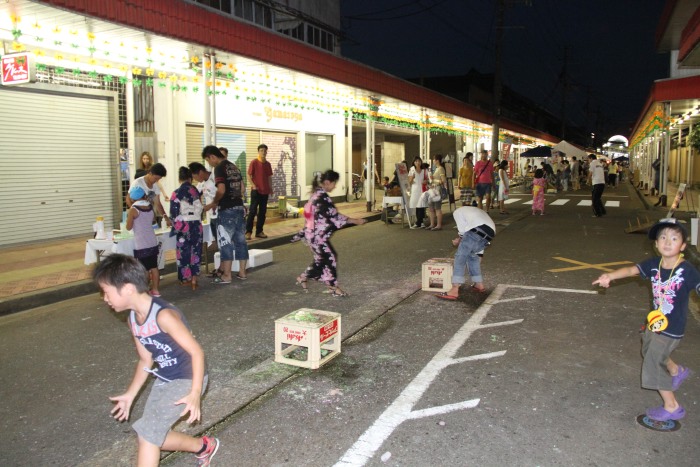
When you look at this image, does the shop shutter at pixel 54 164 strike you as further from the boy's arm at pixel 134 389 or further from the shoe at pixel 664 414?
the shoe at pixel 664 414

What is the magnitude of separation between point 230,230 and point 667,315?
6.09m

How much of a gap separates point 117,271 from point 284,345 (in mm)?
3080

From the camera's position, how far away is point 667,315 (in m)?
3.83

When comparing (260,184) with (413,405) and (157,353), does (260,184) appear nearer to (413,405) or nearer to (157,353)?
(413,405)

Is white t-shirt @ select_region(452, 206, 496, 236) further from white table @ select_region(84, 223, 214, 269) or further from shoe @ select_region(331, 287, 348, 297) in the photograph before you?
white table @ select_region(84, 223, 214, 269)

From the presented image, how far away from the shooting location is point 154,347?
2.95m

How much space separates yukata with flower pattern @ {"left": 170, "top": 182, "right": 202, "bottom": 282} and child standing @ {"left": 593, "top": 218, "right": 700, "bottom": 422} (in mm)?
5915

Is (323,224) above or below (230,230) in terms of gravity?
above

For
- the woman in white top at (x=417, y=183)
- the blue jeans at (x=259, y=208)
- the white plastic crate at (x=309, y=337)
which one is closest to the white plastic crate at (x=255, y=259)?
the blue jeans at (x=259, y=208)

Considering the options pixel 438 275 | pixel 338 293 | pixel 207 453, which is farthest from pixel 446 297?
pixel 207 453

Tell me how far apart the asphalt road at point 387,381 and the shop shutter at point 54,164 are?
4.68 m

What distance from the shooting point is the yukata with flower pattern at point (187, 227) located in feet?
25.8

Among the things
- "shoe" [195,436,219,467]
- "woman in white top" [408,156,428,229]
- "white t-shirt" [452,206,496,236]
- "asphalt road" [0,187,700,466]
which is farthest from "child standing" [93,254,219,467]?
"woman in white top" [408,156,428,229]

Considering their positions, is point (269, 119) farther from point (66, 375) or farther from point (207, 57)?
point (66, 375)
